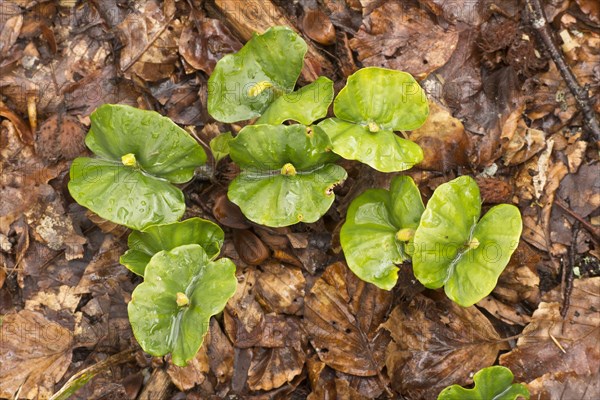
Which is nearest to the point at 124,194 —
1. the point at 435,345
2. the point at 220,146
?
the point at 220,146

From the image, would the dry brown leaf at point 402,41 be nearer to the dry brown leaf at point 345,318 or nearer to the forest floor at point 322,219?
the forest floor at point 322,219

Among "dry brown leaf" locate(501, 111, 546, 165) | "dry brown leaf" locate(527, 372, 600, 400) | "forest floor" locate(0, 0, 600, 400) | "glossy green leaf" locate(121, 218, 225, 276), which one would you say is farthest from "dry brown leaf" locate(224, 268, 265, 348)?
"dry brown leaf" locate(501, 111, 546, 165)

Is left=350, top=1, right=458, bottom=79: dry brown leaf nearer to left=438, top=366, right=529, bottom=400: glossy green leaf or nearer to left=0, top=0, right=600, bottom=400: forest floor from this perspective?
left=0, top=0, right=600, bottom=400: forest floor

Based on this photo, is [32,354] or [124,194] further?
[32,354]

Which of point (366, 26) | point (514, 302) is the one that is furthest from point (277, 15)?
point (514, 302)

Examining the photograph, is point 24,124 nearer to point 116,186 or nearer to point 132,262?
point 116,186

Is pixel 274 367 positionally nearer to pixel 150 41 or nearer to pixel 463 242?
pixel 463 242

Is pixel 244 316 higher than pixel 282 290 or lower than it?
lower
